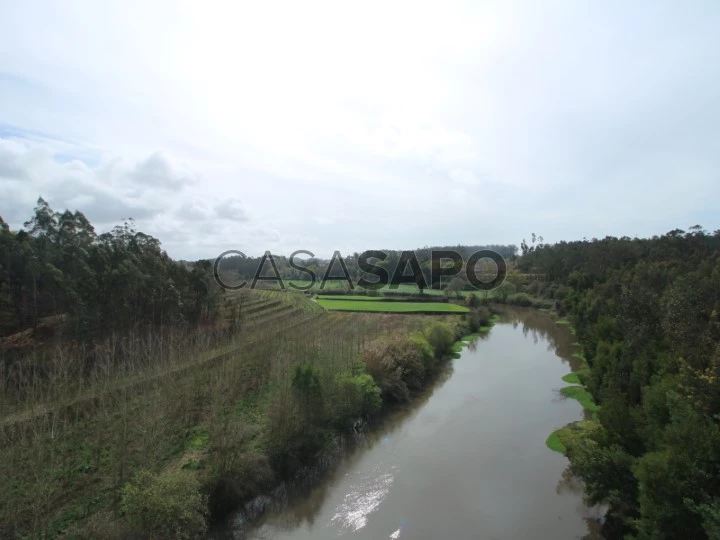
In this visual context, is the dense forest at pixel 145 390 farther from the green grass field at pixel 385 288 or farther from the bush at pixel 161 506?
the green grass field at pixel 385 288

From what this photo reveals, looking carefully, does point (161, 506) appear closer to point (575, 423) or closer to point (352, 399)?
point (352, 399)

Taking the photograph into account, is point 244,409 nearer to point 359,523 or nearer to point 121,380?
point 121,380

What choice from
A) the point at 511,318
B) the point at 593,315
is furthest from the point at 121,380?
the point at 511,318

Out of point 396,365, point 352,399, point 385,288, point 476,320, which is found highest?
point 385,288

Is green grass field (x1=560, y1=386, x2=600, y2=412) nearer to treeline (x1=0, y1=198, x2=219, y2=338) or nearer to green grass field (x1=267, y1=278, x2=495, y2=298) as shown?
treeline (x1=0, y1=198, x2=219, y2=338)

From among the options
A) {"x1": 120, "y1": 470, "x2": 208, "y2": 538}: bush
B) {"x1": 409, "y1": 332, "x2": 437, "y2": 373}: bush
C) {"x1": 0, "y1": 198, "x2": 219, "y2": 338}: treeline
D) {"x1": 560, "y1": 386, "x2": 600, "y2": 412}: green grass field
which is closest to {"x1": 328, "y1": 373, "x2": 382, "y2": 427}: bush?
{"x1": 409, "y1": 332, "x2": 437, "y2": 373}: bush

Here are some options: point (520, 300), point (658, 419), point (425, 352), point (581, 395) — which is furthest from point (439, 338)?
point (520, 300)
